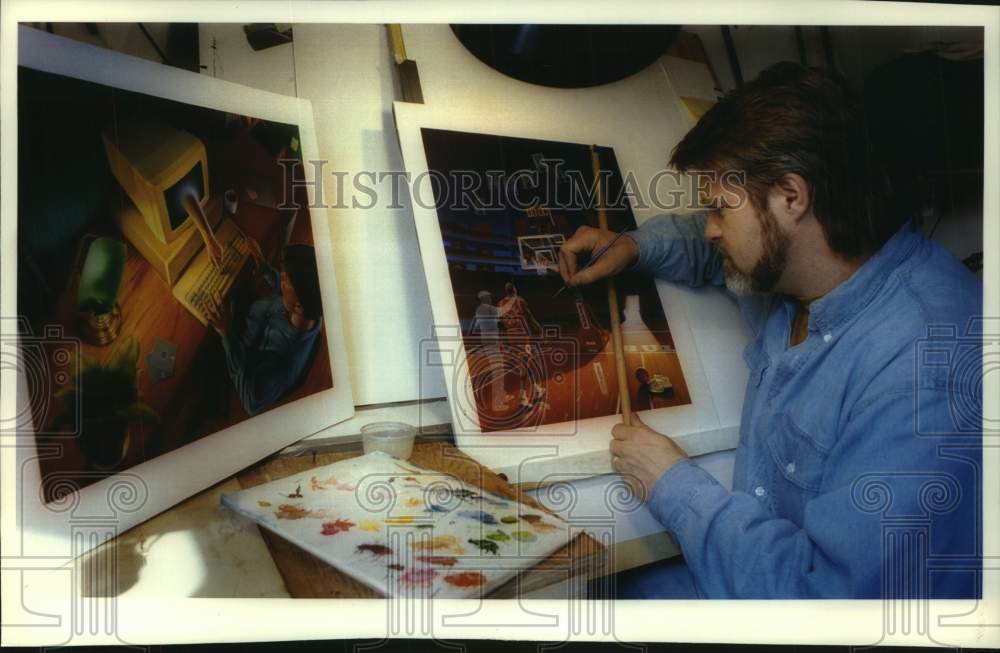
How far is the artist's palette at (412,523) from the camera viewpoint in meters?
1.98

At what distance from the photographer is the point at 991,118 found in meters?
2.13

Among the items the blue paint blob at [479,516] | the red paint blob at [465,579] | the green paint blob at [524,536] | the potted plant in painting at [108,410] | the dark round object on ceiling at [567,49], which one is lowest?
the red paint blob at [465,579]

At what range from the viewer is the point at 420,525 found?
2.04m

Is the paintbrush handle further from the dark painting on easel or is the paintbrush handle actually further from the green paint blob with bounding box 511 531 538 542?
the green paint blob with bounding box 511 531 538 542

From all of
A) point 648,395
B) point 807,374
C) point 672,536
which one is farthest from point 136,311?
point 807,374

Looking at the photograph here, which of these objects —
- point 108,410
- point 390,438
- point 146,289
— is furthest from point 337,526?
point 146,289

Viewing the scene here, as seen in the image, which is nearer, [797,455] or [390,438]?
[797,455]

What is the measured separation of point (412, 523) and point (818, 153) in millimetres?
1249

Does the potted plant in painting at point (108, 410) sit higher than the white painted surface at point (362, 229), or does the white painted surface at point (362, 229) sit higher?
the white painted surface at point (362, 229)

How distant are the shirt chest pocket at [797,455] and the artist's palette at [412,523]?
52 centimetres

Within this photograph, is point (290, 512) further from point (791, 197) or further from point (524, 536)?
point (791, 197)

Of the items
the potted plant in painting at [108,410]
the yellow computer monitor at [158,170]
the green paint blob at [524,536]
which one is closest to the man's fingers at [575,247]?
the green paint blob at [524,536]

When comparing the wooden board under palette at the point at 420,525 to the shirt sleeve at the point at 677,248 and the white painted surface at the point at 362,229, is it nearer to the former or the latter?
the white painted surface at the point at 362,229

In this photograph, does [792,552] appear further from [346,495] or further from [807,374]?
[346,495]
